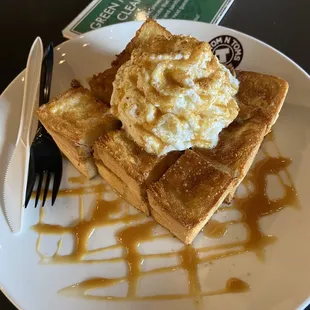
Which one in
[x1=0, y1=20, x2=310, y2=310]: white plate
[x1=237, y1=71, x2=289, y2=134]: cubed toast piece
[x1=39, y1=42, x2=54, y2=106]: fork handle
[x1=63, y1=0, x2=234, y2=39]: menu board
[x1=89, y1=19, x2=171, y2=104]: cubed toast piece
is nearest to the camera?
[x1=0, y1=20, x2=310, y2=310]: white plate

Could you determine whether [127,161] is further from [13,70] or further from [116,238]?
[13,70]

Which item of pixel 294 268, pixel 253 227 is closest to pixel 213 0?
pixel 253 227

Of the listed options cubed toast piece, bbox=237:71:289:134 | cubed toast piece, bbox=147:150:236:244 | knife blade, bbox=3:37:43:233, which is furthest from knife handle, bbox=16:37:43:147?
cubed toast piece, bbox=237:71:289:134

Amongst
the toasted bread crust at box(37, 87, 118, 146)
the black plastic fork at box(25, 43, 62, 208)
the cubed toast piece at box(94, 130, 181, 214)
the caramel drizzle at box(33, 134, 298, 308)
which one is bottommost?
the caramel drizzle at box(33, 134, 298, 308)

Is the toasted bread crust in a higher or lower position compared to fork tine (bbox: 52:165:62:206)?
higher

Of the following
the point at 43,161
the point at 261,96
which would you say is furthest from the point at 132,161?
the point at 261,96

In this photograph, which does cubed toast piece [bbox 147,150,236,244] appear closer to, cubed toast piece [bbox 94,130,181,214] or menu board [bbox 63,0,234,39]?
cubed toast piece [bbox 94,130,181,214]

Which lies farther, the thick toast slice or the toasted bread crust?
the toasted bread crust

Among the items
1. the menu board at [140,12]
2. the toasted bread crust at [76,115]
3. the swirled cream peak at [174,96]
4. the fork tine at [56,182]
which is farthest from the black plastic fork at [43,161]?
the menu board at [140,12]
